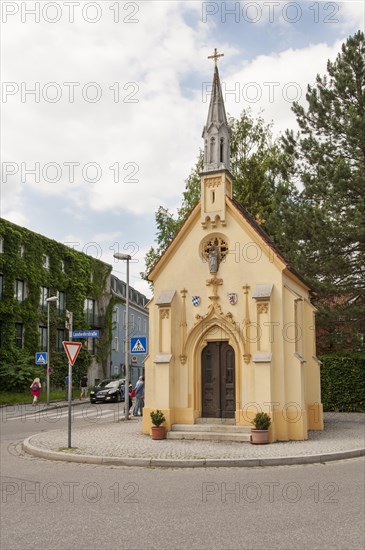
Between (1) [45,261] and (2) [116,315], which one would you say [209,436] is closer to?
(1) [45,261]

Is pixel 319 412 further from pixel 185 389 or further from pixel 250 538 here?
pixel 250 538

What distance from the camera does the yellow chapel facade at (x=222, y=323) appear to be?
16344mm

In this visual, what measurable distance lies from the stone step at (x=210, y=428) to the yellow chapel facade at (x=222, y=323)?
9.7 inches

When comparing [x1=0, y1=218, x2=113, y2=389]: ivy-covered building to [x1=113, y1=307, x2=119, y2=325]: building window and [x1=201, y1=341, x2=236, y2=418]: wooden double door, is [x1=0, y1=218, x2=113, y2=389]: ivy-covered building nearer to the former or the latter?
[x1=113, y1=307, x2=119, y2=325]: building window

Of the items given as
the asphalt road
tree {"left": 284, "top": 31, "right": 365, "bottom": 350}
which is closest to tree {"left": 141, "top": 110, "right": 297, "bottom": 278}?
tree {"left": 284, "top": 31, "right": 365, "bottom": 350}

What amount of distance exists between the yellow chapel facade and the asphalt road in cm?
421

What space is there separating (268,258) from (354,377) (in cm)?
1043

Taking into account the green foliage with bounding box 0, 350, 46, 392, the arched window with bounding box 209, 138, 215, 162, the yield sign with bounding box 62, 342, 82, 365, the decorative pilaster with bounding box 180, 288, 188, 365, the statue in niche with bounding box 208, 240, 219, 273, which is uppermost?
the arched window with bounding box 209, 138, 215, 162

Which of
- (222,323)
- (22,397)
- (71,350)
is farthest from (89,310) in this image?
(71,350)

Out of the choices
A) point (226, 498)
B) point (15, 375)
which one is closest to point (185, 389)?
point (226, 498)

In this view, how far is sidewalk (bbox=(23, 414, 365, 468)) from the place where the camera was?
12375mm

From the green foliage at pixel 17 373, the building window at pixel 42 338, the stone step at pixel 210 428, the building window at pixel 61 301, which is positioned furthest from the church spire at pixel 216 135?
the building window at pixel 61 301

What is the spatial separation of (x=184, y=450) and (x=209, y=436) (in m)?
2.19

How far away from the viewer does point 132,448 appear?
14164 millimetres
